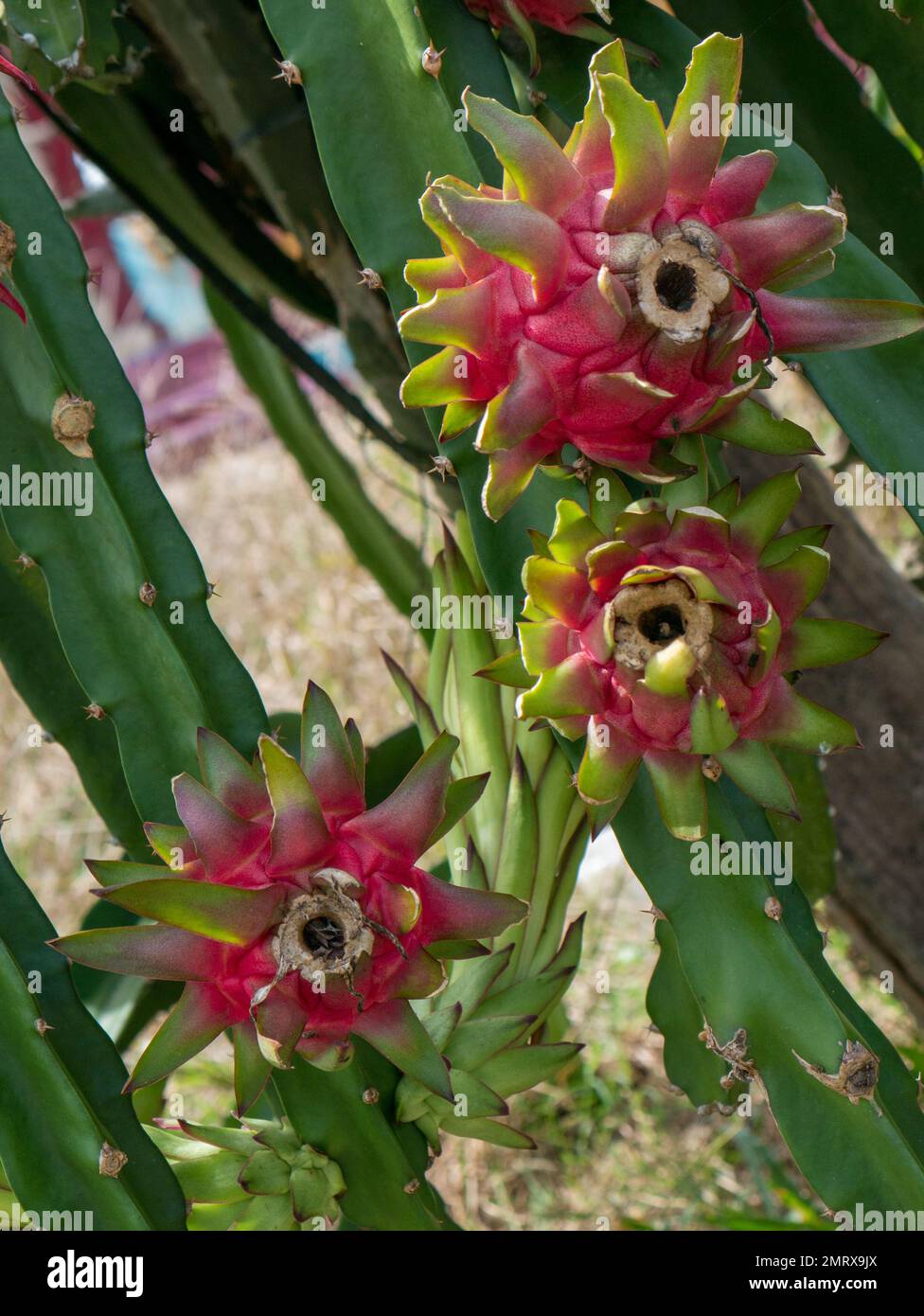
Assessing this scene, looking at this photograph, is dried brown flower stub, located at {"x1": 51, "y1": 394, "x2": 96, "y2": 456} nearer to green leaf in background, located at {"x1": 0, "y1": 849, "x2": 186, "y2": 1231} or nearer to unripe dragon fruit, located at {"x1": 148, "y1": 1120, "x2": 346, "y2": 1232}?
green leaf in background, located at {"x1": 0, "y1": 849, "x2": 186, "y2": 1231}

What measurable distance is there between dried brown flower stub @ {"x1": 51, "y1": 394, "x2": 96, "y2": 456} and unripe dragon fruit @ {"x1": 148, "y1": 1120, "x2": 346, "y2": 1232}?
0.48 m

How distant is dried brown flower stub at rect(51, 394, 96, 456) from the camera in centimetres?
90

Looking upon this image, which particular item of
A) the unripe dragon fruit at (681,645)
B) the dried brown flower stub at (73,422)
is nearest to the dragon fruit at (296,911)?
the unripe dragon fruit at (681,645)

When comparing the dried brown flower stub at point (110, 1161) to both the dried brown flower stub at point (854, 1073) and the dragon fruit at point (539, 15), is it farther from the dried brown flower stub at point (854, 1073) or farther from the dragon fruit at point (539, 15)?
the dragon fruit at point (539, 15)

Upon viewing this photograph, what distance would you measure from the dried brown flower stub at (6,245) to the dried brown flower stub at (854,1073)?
758mm

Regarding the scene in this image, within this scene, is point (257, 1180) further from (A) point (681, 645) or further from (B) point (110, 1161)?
(A) point (681, 645)

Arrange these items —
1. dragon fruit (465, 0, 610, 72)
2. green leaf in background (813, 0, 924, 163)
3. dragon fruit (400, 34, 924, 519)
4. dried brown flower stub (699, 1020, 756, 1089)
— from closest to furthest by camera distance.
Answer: dragon fruit (400, 34, 924, 519)
dried brown flower stub (699, 1020, 756, 1089)
dragon fruit (465, 0, 610, 72)
green leaf in background (813, 0, 924, 163)

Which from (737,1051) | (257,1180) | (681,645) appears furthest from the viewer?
(257,1180)

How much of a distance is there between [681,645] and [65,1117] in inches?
19.9

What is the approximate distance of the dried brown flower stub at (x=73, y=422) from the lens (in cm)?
90

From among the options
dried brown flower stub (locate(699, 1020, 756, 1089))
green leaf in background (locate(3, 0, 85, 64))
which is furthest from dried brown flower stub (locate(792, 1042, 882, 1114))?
green leaf in background (locate(3, 0, 85, 64))

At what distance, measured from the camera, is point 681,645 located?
66cm

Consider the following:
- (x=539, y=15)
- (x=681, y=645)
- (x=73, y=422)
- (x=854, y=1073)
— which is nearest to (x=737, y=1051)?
(x=854, y=1073)
